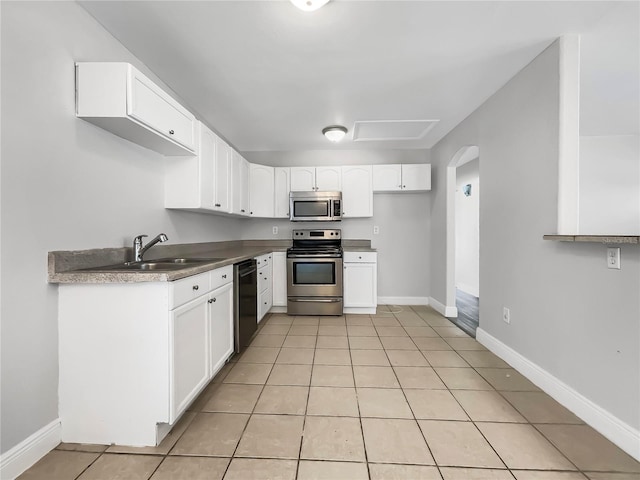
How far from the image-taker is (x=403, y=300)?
4375 mm

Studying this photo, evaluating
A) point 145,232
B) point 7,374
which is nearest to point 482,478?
point 7,374

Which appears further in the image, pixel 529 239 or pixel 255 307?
pixel 255 307

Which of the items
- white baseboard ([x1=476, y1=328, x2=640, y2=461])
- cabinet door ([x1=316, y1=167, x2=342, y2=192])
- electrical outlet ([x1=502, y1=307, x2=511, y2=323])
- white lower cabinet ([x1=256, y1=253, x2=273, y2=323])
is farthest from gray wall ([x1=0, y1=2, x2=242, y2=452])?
electrical outlet ([x1=502, y1=307, x2=511, y2=323])

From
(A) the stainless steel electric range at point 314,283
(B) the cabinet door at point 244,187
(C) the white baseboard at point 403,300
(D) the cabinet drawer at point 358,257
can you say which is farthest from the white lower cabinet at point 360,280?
(B) the cabinet door at point 244,187

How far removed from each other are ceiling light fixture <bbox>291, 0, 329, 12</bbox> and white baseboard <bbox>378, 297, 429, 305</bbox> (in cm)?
375

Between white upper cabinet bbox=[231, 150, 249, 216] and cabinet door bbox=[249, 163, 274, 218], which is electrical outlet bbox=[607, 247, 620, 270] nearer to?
white upper cabinet bbox=[231, 150, 249, 216]

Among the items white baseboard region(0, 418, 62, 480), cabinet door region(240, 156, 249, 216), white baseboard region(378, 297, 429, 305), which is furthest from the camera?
white baseboard region(378, 297, 429, 305)

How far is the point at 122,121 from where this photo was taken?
1.66 meters

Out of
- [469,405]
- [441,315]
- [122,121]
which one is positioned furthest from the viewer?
[441,315]

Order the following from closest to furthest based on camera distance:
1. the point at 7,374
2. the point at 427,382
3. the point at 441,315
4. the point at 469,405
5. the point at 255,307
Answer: the point at 7,374
the point at 469,405
the point at 427,382
the point at 255,307
the point at 441,315

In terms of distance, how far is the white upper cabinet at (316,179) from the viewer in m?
4.10

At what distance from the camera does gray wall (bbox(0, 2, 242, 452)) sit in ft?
4.13

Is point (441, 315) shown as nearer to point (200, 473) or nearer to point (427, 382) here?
point (427, 382)

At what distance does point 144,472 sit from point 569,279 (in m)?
2.65
